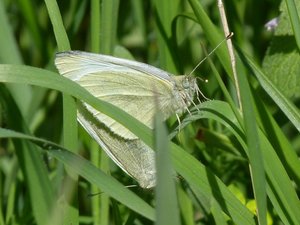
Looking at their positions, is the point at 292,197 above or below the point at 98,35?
below

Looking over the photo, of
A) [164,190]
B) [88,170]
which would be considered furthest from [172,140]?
[164,190]

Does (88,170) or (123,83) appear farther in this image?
(123,83)

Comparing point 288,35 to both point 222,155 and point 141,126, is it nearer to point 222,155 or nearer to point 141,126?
point 222,155

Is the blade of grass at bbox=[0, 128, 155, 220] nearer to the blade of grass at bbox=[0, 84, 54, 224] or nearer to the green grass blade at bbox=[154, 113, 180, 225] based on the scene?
the blade of grass at bbox=[0, 84, 54, 224]

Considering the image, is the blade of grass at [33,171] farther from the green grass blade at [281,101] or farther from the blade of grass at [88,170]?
the green grass blade at [281,101]

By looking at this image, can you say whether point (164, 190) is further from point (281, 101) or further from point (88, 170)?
point (281, 101)

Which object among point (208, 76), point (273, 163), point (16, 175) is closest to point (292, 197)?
point (273, 163)

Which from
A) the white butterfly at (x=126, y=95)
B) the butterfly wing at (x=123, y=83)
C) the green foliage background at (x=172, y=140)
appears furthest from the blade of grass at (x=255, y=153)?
the butterfly wing at (x=123, y=83)
